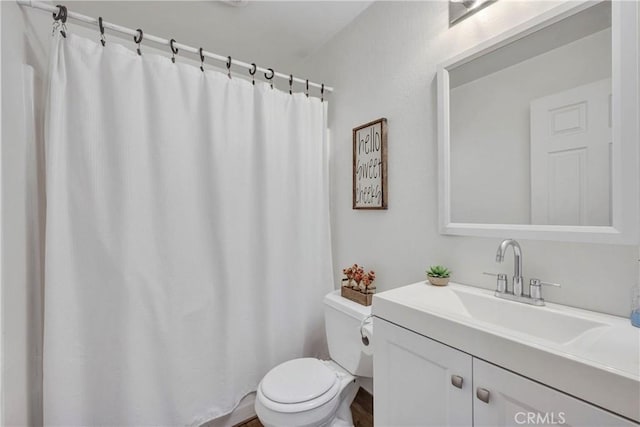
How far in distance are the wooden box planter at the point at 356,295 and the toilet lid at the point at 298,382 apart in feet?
1.18

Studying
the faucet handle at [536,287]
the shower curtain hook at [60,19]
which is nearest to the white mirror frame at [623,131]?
the faucet handle at [536,287]

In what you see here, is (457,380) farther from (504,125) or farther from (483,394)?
(504,125)

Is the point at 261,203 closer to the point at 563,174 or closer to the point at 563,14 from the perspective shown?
the point at 563,174

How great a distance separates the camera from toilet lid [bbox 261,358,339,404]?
1164 millimetres

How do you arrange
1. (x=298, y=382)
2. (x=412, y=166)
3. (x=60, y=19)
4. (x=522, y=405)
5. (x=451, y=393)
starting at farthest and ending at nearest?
(x=412, y=166), (x=298, y=382), (x=60, y=19), (x=451, y=393), (x=522, y=405)

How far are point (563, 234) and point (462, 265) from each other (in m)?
0.37

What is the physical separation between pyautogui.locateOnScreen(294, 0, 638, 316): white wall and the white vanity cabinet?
433mm

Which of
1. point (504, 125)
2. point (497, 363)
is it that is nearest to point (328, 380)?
point (497, 363)

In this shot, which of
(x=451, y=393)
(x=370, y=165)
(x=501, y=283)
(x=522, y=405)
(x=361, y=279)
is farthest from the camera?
(x=370, y=165)

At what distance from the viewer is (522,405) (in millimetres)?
635

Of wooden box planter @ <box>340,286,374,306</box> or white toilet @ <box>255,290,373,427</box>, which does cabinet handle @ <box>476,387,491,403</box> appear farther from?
wooden box planter @ <box>340,286,374,306</box>

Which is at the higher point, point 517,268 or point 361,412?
point 517,268

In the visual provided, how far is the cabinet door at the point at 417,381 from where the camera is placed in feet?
2.43

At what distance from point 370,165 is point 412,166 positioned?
0.29m
